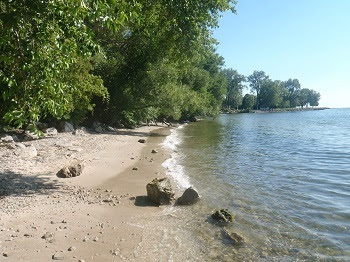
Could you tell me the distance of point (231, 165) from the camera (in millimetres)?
15570

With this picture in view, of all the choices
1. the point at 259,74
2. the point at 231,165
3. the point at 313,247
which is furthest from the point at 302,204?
the point at 259,74

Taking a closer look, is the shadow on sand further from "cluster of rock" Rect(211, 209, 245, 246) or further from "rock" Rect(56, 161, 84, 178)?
"rock" Rect(56, 161, 84, 178)

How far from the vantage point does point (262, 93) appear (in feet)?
495

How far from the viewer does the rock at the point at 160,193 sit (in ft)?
29.2

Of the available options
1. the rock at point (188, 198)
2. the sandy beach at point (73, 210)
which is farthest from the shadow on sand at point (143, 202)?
the rock at point (188, 198)

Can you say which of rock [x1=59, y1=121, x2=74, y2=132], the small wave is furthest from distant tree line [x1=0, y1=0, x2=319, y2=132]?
the small wave

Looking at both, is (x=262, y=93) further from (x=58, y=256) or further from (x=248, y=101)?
(x=58, y=256)

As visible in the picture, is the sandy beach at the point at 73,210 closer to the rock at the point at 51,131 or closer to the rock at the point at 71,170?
the rock at the point at 71,170

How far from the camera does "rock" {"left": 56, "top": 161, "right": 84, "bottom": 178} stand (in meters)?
10.8

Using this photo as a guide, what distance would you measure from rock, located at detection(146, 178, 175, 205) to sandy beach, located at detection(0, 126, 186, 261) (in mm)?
268

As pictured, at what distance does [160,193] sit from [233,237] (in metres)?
2.73

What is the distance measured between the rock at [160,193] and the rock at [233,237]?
233 cm

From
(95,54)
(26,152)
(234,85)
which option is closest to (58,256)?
(95,54)

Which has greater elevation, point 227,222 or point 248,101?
point 248,101
